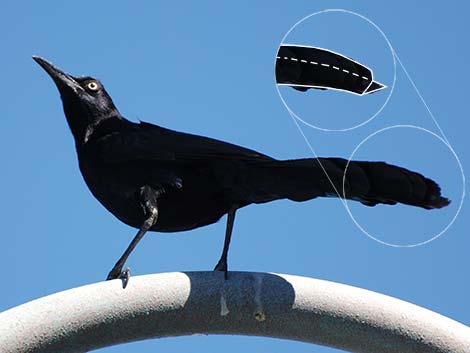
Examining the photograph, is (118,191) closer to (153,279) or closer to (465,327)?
(153,279)

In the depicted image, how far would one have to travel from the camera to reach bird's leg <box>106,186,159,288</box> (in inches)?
232

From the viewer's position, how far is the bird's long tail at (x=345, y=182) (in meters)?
5.38

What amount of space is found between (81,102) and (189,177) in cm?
146

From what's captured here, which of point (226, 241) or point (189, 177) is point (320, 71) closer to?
point (226, 241)

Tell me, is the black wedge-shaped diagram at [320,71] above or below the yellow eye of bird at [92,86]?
below

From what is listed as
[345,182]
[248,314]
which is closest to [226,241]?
[345,182]

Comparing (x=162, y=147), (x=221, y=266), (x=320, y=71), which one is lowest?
(x=221, y=266)

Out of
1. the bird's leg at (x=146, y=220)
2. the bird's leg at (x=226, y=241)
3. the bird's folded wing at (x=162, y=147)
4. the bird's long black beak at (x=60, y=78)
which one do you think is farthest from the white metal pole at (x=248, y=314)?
the bird's long black beak at (x=60, y=78)

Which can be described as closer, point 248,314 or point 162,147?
point 248,314

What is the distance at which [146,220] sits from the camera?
6.47 metres

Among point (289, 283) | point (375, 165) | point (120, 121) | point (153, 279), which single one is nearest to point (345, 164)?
point (375, 165)

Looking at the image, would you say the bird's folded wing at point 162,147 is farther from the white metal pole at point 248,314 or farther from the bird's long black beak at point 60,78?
the white metal pole at point 248,314

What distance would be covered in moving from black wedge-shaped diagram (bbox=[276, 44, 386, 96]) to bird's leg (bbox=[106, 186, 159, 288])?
1.36 metres

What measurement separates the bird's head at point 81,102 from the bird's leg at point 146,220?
1.05 meters
